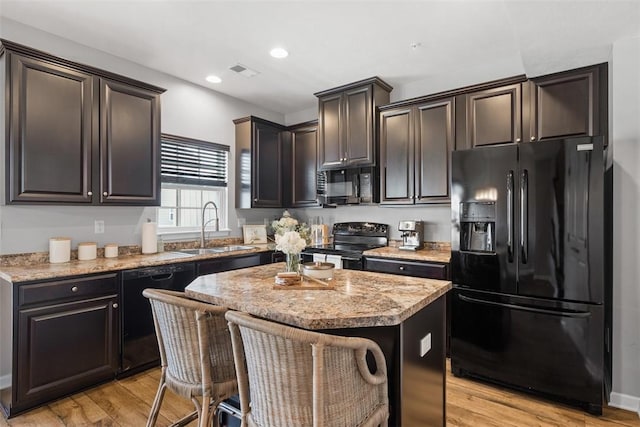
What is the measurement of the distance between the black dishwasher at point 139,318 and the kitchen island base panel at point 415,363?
2018mm

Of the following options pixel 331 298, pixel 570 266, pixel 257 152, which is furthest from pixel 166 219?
pixel 570 266

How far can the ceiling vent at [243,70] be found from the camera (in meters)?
3.53

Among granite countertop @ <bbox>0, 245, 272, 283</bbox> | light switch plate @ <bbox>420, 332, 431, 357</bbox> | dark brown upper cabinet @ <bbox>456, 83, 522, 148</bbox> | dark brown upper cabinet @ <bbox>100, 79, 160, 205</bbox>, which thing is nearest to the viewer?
light switch plate @ <bbox>420, 332, 431, 357</bbox>

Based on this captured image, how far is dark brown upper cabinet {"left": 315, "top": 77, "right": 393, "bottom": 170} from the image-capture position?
12.7 ft

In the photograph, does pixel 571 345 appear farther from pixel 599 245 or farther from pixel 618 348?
pixel 599 245

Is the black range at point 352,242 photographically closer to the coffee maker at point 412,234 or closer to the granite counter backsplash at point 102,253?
the coffee maker at point 412,234

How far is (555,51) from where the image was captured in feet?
8.28

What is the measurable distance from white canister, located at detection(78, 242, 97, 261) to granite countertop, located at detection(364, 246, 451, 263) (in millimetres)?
2549

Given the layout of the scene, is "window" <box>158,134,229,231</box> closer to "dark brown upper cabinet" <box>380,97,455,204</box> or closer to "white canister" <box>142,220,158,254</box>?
"white canister" <box>142,220,158,254</box>

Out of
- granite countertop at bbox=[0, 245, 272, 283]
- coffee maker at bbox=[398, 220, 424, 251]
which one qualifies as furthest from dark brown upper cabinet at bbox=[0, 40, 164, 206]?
coffee maker at bbox=[398, 220, 424, 251]

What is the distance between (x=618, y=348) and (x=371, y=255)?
2.02m

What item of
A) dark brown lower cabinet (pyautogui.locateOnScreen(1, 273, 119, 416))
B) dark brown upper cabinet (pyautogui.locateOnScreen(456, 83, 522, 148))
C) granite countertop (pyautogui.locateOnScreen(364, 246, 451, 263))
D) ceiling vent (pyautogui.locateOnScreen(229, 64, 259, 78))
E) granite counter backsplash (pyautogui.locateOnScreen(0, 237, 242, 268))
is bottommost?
dark brown lower cabinet (pyautogui.locateOnScreen(1, 273, 119, 416))

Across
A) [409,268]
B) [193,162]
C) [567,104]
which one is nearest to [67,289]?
[193,162]

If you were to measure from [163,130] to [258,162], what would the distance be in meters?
1.19
